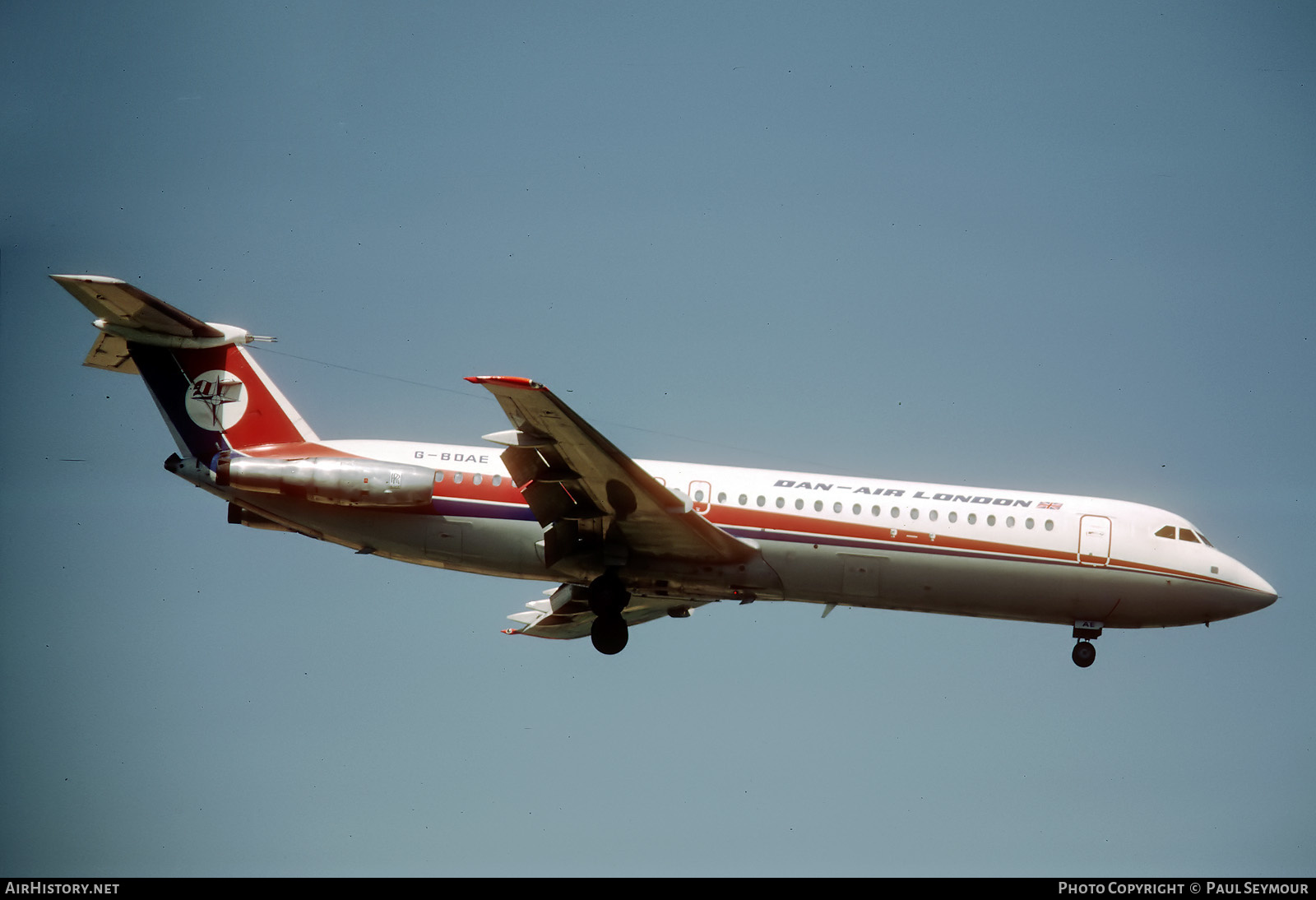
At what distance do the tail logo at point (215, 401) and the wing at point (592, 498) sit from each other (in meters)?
7.10

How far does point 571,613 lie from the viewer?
34.9 metres

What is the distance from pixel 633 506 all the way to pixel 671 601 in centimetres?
443

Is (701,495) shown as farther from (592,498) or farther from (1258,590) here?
(1258,590)

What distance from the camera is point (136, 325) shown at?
31.1 m

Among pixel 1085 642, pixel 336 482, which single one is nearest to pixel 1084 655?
pixel 1085 642

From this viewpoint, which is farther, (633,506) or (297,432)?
(297,432)

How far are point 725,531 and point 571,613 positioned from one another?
6.60 meters

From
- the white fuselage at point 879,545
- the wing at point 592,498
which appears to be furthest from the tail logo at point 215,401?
the wing at point 592,498

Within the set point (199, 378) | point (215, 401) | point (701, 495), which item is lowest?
point (701, 495)

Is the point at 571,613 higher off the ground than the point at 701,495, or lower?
lower

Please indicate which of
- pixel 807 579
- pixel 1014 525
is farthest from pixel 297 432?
pixel 1014 525

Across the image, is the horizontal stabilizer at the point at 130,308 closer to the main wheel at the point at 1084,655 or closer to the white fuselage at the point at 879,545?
the white fuselage at the point at 879,545

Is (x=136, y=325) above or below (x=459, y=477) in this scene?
above

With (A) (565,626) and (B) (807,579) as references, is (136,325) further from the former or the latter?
(B) (807,579)
